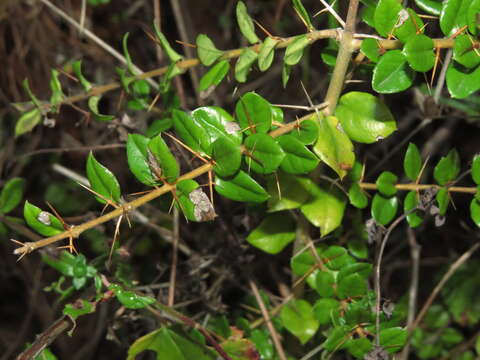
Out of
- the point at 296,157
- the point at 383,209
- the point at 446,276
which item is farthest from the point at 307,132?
the point at 446,276

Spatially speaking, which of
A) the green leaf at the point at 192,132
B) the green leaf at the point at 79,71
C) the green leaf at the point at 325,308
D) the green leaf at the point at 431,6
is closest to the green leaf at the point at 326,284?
the green leaf at the point at 325,308

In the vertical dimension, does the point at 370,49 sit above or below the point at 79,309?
above

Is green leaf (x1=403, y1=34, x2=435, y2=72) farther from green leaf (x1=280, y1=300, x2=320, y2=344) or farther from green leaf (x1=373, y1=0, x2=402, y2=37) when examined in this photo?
green leaf (x1=280, y1=300, x2=320, y2=344)

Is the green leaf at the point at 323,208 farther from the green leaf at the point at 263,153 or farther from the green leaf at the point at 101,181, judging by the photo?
the green leaf at the point at 101,181

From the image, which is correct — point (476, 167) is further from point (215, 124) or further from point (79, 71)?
point (79, 71)

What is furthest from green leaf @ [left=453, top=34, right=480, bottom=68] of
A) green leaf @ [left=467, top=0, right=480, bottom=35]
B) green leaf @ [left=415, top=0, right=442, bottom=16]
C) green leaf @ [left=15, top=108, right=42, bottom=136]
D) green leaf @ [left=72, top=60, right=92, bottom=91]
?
green leaf @ [left=15, top=108, right=42, bottom=136]

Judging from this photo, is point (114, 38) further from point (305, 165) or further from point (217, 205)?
point (305, 165)

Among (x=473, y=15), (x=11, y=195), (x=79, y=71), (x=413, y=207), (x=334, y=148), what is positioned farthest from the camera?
(x=11, y=195)
